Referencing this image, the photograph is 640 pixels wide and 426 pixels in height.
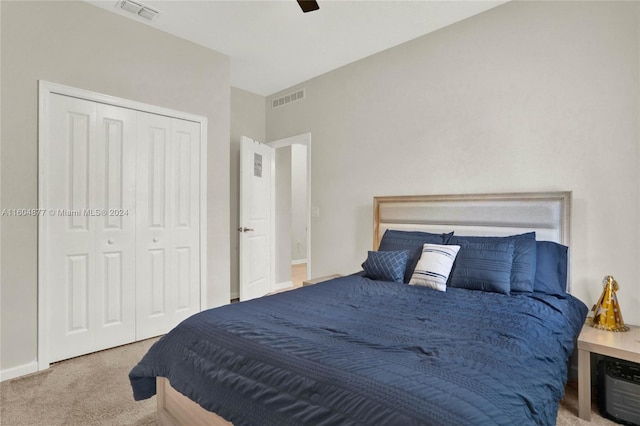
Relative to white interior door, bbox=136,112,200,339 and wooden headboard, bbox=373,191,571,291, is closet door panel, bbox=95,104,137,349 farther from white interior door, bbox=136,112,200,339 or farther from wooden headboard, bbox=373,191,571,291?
wooden headboard, bbox=373,191,571,291

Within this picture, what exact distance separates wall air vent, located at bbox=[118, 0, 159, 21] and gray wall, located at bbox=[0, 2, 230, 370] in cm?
15

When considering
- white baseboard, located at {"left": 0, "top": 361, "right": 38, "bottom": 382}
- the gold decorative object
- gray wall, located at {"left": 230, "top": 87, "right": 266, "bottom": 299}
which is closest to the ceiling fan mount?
the gold decorative object

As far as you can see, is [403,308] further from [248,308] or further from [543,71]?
[543,71]

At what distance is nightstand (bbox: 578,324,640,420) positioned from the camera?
1.80 m

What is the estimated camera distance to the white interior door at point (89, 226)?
8.63ft

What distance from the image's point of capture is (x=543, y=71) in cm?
257

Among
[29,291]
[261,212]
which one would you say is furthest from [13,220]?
[261,212]

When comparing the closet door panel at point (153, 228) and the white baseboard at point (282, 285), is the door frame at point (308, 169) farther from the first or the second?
the closet door panel at point (153, 228)

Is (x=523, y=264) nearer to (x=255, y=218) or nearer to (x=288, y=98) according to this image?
(x=255, y=218)

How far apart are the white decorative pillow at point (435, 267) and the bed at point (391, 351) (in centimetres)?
4

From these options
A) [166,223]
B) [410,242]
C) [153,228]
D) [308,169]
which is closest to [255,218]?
[308,169]

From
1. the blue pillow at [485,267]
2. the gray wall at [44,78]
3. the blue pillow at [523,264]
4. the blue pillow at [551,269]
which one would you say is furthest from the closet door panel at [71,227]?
the blue pillow at [551,269]

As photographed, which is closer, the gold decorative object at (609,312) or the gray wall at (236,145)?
the gold decorative object at (609,312)

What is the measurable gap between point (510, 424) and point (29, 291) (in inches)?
120
